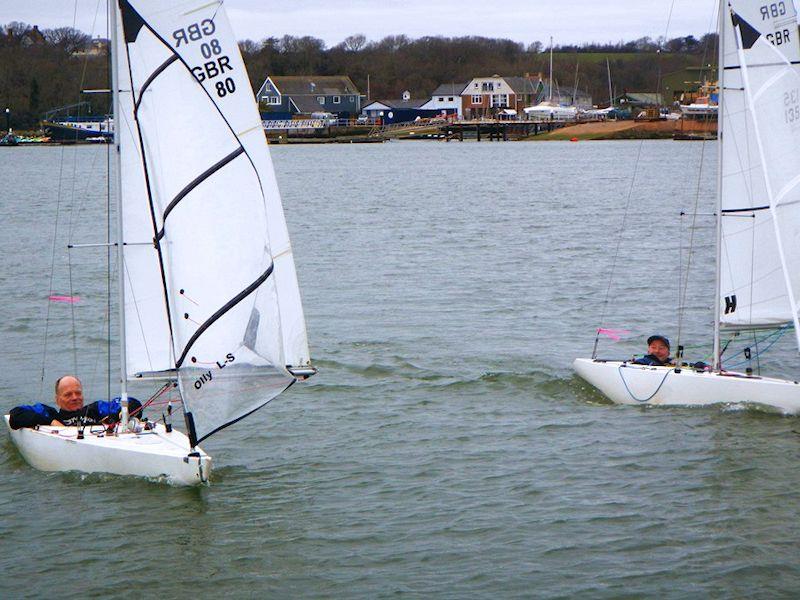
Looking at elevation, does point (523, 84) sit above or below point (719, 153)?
above

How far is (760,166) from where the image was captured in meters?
15.0

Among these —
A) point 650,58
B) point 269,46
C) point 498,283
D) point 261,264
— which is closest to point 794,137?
point 261,264

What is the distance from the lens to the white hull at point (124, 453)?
11859 millimetres

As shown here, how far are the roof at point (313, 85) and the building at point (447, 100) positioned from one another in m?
8.94

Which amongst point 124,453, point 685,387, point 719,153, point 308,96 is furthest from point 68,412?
point 308,96

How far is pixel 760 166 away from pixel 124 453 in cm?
850

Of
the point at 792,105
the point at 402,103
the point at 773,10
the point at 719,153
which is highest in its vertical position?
the point at 773,10

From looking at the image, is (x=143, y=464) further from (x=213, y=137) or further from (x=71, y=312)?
(x=71, y=312)

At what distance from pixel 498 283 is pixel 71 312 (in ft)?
30.9

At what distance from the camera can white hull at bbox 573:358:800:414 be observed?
1448 centimetres

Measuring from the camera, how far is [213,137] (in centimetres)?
1160

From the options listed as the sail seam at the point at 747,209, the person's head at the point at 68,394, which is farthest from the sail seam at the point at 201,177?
the sail seam at the point at 747,209

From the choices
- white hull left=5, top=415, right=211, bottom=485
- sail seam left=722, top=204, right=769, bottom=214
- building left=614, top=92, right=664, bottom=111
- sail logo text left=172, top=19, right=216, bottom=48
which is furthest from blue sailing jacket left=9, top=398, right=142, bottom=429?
building left=614, top=92, right=664, bottom=111

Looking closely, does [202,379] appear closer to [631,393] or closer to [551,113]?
[631,393]
